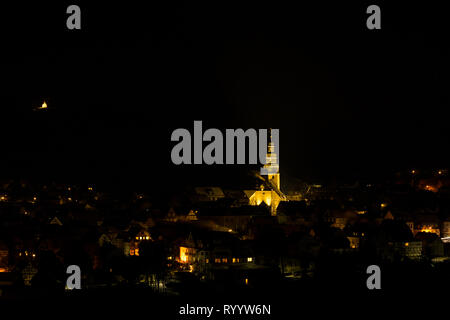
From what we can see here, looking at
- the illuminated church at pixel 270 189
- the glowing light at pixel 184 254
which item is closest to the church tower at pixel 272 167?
the illuminated church at pixel 270 189

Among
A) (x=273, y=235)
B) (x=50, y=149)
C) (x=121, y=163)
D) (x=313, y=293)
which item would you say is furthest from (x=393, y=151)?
(x=313, y=293)

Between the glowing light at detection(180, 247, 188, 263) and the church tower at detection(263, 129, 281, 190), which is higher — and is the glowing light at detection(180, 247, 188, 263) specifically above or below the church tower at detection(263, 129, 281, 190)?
A: below

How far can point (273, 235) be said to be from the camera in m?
32.7

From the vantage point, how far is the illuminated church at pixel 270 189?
158 ft

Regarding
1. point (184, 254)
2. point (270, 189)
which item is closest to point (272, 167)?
point (270, 189)

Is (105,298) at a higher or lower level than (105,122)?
lower

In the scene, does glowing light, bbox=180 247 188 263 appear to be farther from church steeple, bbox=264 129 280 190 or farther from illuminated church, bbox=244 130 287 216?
church steeple, bbox=264 129 280 190

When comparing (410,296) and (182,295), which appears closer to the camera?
→ (182,295)

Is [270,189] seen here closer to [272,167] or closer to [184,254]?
[272,167]

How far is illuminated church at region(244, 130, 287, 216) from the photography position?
48031mm

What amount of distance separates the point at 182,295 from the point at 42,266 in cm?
677

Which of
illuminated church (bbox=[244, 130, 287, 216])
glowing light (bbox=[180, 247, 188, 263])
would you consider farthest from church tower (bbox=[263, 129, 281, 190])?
glowing light (bbox=[180, 247, 188, 263])

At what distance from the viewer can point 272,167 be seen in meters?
50.7
